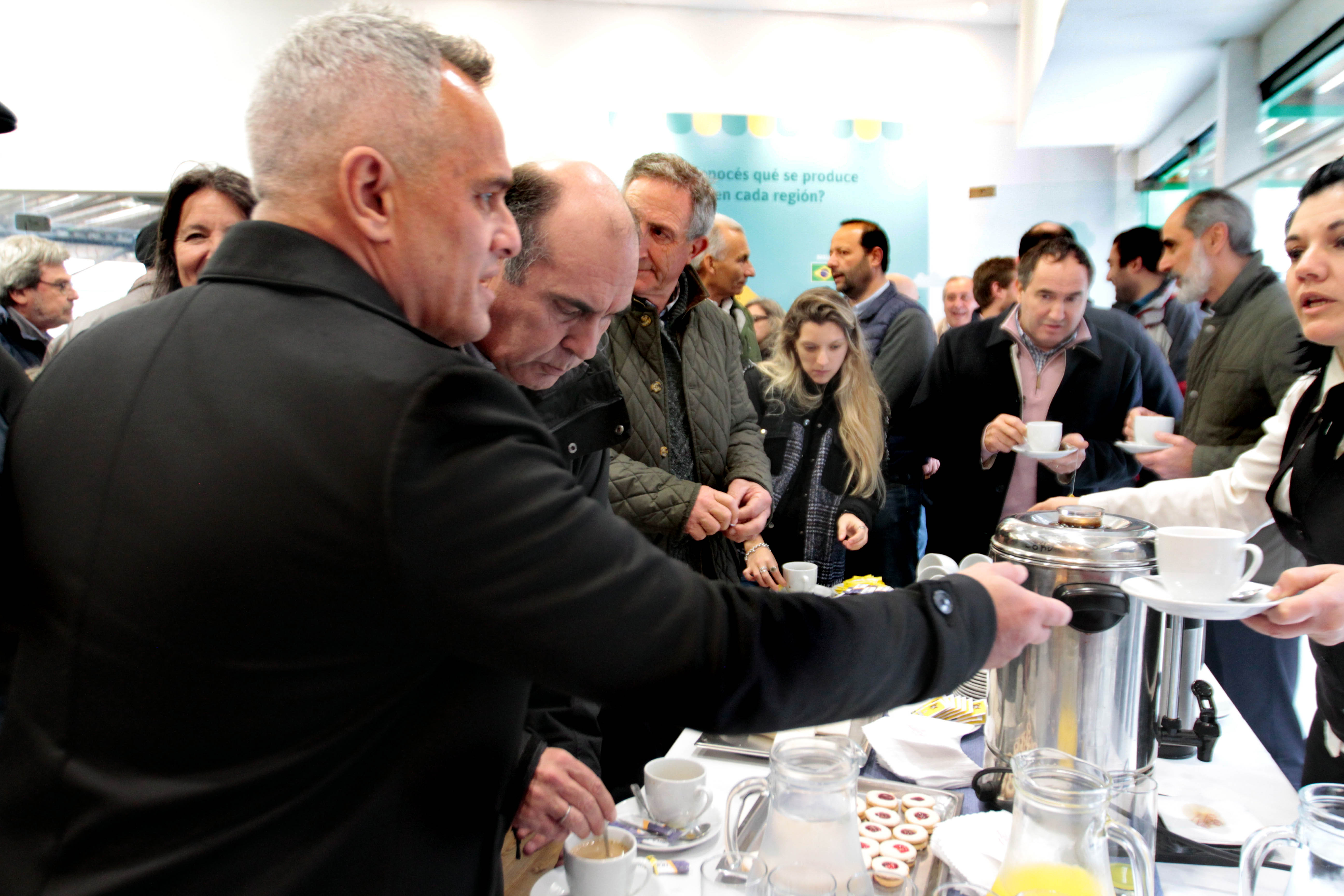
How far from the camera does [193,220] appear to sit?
207 centimetres

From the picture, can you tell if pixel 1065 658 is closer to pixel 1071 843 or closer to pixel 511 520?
pixel 1071 843

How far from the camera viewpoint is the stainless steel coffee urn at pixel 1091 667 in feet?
3.53

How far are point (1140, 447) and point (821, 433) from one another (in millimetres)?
982

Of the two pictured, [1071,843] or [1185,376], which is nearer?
[1071,843]

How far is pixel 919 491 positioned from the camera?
3.45m

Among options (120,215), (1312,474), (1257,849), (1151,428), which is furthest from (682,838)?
(120,215)

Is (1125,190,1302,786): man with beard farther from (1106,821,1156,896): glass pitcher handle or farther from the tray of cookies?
(1106,821,1156,896): glass pitcher handle

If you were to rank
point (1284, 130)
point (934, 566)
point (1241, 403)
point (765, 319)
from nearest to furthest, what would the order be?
point (934, 566) < point (1241, 403) < point (1284, 130) < point (765, 319)

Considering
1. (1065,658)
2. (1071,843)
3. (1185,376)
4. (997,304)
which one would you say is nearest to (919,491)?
(1185,376)

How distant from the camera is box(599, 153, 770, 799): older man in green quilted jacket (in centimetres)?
203

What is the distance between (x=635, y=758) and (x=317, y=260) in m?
1.40

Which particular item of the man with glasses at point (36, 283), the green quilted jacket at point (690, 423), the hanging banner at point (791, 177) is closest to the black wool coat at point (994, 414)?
the green quilted jacket at point (690, 423)

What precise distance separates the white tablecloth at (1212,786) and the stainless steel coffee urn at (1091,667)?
14 centimetres

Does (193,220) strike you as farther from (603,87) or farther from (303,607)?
(603,87)
